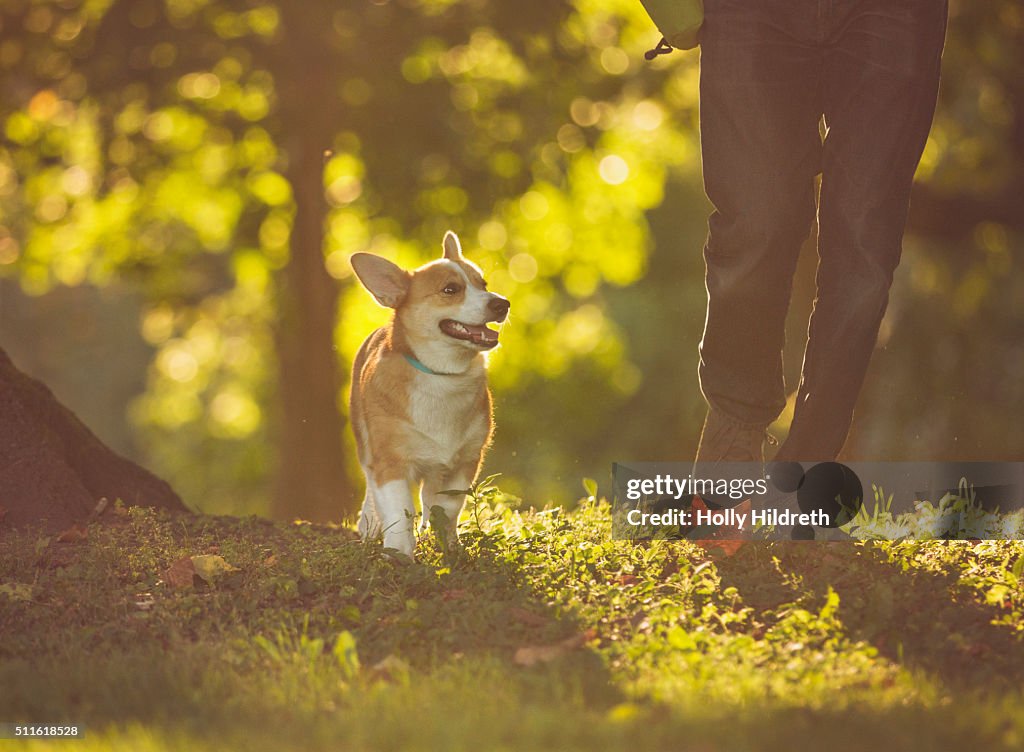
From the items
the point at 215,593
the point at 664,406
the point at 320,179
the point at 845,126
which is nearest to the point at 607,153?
the point at 320,179

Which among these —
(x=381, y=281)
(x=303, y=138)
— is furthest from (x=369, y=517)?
(x=303, y=138)

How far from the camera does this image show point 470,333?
552 centimetres

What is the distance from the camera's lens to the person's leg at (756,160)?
4.64 metres

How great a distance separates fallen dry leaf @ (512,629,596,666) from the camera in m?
3.72

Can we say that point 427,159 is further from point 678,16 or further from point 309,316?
point 678,16

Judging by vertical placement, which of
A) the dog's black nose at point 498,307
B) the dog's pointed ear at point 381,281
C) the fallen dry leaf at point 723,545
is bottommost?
the fallen dry leaf at point 723,545

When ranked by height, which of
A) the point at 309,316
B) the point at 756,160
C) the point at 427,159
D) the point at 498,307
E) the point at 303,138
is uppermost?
the point at 303,138

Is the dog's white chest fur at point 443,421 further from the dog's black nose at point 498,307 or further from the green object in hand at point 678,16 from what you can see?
the green object in hand at point 678,16

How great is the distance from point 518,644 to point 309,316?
8.66 m

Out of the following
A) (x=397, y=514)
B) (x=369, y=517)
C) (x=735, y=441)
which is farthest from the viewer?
(x=369, y=517)

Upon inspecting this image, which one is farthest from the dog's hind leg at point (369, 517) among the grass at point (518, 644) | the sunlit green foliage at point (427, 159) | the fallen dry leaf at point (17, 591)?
the sunlit green foliage at point (427, 159)

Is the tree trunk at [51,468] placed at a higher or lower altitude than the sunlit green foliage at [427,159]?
lower

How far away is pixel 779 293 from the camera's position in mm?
4770
